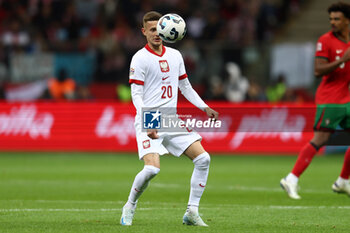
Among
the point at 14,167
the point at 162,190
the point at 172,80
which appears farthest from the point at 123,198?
the point at 14,167

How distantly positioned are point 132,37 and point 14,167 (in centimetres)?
753

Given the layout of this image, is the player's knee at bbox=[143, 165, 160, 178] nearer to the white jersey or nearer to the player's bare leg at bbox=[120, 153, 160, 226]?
the player's bare leg at bbox=[120, 153, 160, 226]

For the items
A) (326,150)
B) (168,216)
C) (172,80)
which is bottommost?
(326,150)

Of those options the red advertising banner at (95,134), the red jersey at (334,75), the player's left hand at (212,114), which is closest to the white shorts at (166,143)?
the player's left hand at (212,114)

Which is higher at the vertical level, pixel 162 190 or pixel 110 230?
pixel 110 230

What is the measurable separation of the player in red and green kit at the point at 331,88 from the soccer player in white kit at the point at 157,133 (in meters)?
3.17

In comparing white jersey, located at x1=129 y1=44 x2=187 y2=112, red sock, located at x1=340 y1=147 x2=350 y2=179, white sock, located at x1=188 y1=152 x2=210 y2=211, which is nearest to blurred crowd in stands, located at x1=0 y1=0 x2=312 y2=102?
red sock, located at x1=340 y1=147 x2=350 y2=179

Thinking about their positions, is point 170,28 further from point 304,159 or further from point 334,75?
point 304,159

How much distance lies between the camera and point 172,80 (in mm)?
8273

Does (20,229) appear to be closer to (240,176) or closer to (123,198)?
(123,198)

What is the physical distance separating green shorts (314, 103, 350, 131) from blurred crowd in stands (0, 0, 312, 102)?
32.8 feet

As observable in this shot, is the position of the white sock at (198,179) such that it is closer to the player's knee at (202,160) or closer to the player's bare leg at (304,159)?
the player's knee at (202,160)

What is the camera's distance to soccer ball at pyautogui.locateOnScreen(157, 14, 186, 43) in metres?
7.92

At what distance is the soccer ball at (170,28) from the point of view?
26.0ft
